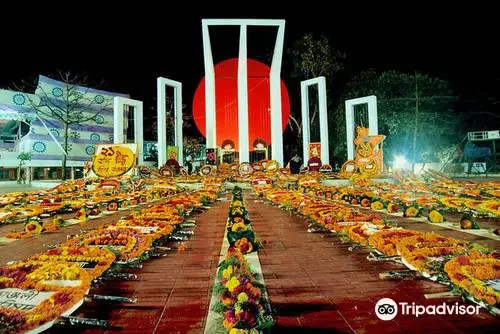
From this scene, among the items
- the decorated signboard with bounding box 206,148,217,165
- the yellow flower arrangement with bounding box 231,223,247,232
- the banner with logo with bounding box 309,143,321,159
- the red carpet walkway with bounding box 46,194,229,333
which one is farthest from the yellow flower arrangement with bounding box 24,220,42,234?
the banner with logo with bounding box 309,143,321,159

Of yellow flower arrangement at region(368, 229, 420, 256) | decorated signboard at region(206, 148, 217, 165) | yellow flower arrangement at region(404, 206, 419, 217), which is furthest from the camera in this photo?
decorated signboard at region(206, 148, 217, 165)

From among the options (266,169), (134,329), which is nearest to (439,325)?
(134,329)

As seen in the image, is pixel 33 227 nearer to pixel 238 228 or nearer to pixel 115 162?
pixel 238 228

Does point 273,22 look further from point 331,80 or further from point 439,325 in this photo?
point 439,325

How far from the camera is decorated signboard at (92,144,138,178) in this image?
1426 centimetres

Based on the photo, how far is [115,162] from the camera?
1437 cm

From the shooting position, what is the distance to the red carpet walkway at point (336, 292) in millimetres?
2732

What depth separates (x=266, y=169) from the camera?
2209 centimetres

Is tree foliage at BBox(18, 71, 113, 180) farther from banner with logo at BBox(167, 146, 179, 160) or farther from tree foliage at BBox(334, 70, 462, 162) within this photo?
tree foliage at BBox(334, 70, 462, 162)

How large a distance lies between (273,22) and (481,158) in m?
18.5

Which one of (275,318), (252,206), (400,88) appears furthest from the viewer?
(400,88)

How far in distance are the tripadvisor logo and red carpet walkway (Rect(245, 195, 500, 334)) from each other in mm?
60

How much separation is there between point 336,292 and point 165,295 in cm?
170

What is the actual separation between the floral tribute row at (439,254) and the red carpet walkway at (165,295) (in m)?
2.17
